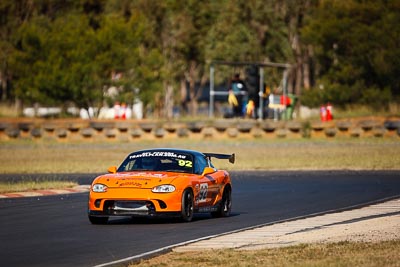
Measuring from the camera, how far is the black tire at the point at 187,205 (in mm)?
16797

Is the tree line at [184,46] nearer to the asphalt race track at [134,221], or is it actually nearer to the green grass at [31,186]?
the asphalt race track at [134,221]

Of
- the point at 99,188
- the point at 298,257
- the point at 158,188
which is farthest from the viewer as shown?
the point at 99,188

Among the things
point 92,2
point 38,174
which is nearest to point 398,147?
point 38,174

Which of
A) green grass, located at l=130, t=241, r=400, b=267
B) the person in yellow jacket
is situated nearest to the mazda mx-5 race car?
green grass, located at l=130, t=241, r=400, b=267

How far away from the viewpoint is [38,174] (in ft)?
99.7

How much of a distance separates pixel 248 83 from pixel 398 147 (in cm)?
1234

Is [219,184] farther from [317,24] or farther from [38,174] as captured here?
[317,24]

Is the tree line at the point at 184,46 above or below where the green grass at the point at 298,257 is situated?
above

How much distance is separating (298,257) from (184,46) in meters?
61.9

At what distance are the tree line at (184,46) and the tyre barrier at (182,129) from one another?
9228 mm

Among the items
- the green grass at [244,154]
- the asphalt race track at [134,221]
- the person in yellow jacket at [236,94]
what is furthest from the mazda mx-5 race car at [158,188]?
the person in yellow jacket at [236,94]

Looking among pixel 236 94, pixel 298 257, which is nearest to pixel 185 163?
pixel 298 257

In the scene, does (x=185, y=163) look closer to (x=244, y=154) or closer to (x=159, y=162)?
(x=159, y=162)

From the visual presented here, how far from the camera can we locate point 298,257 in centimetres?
1227
